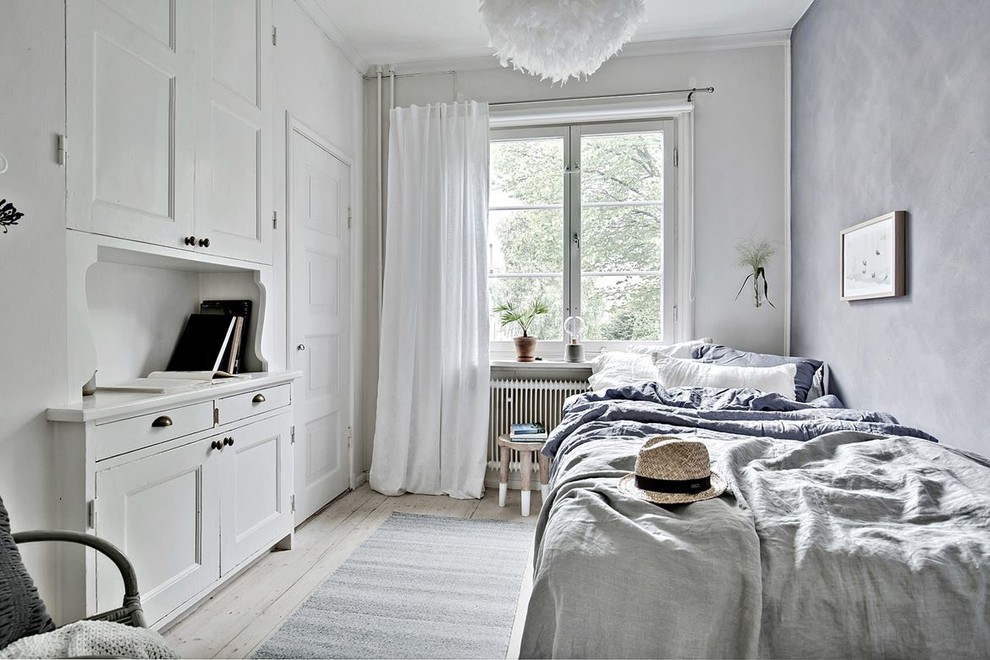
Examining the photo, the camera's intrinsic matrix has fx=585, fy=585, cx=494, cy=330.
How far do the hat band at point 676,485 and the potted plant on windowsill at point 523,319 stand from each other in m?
2.24

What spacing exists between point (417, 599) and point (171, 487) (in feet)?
3.21

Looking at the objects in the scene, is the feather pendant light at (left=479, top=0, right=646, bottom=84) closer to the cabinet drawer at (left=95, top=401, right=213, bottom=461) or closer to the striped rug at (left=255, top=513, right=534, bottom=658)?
the cabinet drawer at (left=95, top=401, right=213, bottom=461)

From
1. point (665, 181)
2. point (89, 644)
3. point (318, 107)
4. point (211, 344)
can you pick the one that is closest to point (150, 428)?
point (211, 344)

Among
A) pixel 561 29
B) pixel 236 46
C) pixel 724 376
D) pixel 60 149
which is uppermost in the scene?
pixel 236 46

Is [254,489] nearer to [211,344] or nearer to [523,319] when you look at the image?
[211,344]

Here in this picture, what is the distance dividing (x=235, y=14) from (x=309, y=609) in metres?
2.45

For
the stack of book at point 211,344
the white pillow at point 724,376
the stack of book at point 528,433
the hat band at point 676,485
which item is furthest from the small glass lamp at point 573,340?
the hat band at point 676,485

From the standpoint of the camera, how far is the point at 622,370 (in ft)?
10.5

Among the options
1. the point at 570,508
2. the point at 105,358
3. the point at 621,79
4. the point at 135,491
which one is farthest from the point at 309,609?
the point at 621,79

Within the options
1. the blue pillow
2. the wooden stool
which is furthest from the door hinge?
the blue pillow

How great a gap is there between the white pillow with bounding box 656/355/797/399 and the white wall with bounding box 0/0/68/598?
8.25 ft

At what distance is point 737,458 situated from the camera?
165 cm

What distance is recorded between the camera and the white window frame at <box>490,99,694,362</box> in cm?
352

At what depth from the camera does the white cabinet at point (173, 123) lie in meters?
1.74
